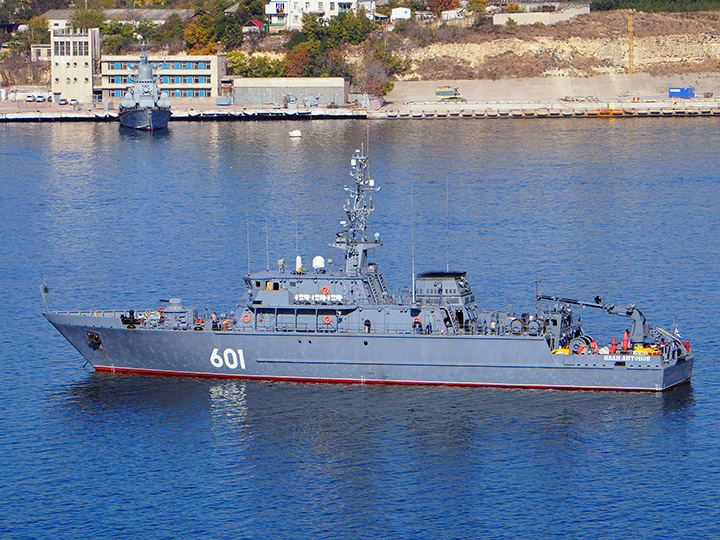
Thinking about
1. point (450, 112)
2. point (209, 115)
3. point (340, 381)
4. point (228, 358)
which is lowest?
point (340, 381)

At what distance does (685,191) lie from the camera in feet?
361

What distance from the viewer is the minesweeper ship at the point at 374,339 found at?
55.0 metres

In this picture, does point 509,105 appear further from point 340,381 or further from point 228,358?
point 228,358

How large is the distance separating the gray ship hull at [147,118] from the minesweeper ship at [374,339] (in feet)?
359

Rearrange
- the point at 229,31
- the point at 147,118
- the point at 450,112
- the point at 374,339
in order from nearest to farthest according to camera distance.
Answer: the point at 374,339, the point at 147,118, the point at 450,112, the point at 229,31

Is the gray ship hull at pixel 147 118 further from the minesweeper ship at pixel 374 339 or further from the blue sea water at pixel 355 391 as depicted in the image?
the minesweeper ship at pixel 374 339

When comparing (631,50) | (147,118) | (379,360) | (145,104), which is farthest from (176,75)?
(379,360)

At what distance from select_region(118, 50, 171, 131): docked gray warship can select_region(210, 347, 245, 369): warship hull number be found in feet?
369

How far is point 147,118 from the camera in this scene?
541 ft

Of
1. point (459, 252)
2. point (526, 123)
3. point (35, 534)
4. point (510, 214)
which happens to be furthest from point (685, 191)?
point (35, 534)

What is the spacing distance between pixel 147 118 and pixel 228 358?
371 ft

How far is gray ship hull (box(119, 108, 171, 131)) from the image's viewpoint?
164875mm

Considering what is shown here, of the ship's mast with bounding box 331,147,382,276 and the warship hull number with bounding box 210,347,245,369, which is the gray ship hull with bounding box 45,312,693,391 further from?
the ship's mast with bounding box 331,147,382,276

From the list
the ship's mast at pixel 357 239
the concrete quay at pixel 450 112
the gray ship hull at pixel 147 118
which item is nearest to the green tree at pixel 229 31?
the concrete quay at pixel 450 112
